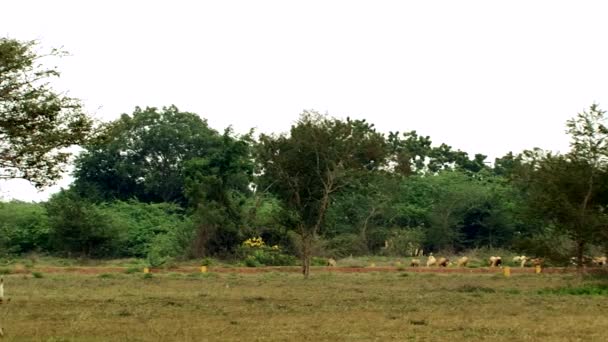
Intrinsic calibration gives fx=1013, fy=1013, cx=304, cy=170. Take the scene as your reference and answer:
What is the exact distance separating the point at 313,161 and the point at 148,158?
50888 millimetres

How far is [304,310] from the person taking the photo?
86.8ft

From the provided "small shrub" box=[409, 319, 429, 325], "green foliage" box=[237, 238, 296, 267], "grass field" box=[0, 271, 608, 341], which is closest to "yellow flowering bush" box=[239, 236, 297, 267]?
"green foliage" box=[237, 238, 296, 267]

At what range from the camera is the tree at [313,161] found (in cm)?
4878

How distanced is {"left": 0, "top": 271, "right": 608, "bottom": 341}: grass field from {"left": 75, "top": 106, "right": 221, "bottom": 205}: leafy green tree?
50.8 metres

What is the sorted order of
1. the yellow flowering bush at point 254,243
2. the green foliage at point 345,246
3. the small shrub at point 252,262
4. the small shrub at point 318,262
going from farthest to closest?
the green foliage at point 345,246
the yellow flowering bush at point 254,243
the small shrub at point 318,262
the small shrub at point 252,262

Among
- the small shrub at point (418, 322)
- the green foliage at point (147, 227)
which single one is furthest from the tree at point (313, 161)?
the small shrub at point (418, 322)

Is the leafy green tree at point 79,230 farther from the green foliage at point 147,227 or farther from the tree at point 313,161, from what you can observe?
the tree at point 313,161

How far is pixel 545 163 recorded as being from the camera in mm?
40625

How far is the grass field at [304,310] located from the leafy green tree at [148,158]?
2001 inches

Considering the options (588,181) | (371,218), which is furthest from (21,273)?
(371,218)

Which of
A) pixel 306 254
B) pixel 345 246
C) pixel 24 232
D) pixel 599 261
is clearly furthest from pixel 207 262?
pixel 599 261

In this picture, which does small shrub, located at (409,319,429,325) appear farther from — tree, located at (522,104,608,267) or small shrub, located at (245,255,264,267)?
small shrub, located at (245,255,264,267)

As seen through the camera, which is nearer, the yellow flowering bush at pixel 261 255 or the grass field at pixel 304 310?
the grass field at pixel 304 310

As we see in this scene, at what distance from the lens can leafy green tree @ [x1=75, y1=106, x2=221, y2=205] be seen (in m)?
94.6
